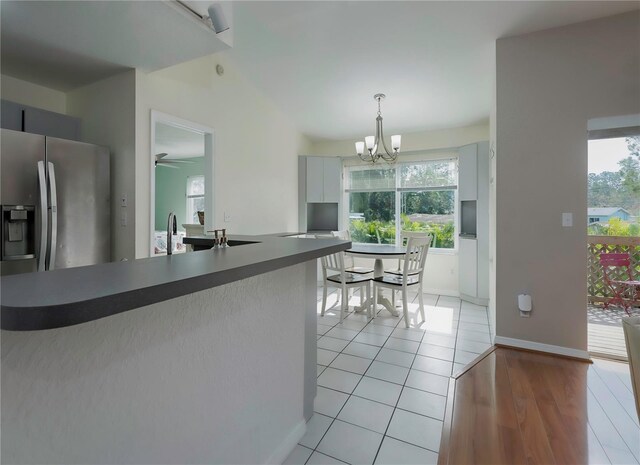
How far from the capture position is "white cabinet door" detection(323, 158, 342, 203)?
203 inches

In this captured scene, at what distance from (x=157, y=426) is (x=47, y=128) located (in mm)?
2811

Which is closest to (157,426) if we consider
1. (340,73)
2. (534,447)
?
(534,447)

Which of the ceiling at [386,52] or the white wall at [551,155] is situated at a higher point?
the ceiling at [386,52]

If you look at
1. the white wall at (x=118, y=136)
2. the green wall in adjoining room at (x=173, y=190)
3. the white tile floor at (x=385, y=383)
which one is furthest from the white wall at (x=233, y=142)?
the green wall in adjoining room at (x=173, y=190)

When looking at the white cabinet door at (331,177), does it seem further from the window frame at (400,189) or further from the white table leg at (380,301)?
the white table leg at (380,301)

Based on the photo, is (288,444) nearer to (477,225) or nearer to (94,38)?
(94,38)

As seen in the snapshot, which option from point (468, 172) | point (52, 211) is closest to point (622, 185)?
point (468, 172)

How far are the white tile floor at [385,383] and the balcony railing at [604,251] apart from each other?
5.85 ft

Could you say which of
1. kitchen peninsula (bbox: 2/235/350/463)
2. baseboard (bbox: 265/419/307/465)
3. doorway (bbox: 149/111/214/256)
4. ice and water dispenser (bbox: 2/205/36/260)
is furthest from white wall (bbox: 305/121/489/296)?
ice and water dispenser (bbox: 2/205/36/260)

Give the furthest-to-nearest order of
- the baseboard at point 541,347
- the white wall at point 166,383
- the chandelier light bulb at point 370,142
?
1. the chandelier light bulb at point 370,142
2. the baseboard at point 541,347
3. the white wall at point 166,383

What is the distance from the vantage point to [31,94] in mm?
2740

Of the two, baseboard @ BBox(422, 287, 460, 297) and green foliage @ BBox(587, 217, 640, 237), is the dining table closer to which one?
baseboard @ BBox(422, 287, 460, 297)

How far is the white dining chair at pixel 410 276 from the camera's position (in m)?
3.22

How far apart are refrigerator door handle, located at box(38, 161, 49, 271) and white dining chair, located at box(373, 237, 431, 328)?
2.91m
